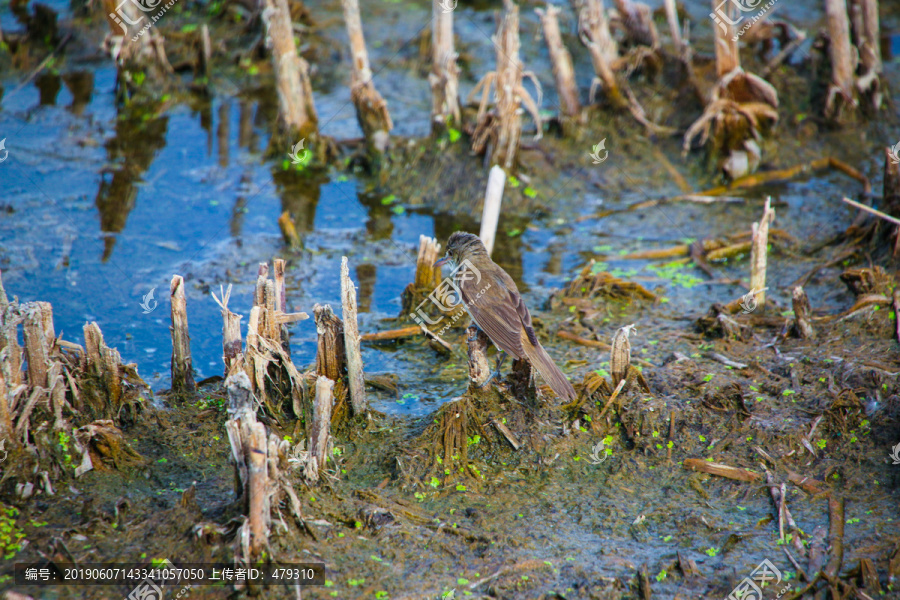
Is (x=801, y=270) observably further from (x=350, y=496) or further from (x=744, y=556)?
(x=350, y=496)

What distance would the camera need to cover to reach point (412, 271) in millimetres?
8188

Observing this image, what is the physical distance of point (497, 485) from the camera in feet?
16.5

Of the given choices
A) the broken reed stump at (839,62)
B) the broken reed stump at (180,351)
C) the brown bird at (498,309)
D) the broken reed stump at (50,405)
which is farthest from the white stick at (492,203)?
the broken reed stump at (839,62)

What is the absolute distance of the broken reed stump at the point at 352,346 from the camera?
530 centimetres

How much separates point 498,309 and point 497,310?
1 cm

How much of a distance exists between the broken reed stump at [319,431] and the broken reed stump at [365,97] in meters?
5.37

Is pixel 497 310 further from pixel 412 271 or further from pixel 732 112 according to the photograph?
pixel 732 112

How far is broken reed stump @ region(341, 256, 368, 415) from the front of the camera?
5297mm

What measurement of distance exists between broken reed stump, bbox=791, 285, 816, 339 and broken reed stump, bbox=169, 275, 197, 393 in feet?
16.5

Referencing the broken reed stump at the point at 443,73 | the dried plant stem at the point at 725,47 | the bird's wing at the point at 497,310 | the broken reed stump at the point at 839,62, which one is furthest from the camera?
the broken reed stump at the point at 839,62

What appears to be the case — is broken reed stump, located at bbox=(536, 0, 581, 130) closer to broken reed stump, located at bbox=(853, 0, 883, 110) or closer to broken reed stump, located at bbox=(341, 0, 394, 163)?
broken reed stump, located at bbox=(341, 0, 394, 163)

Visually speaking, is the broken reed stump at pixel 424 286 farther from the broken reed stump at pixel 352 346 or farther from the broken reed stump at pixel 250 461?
the broken reed stump at pixel 250 461

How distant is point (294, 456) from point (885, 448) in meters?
4.07

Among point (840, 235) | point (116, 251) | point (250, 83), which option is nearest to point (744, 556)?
point (840, 235)
